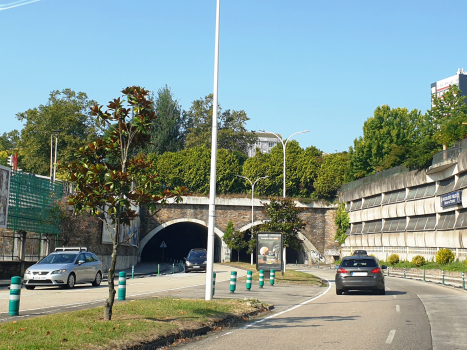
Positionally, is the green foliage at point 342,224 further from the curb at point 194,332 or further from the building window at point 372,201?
the curb at point 194,332

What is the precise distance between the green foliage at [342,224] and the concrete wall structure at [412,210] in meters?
0.71

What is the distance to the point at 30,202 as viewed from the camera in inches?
1351

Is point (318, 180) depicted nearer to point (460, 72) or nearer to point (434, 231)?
point (434, 231)

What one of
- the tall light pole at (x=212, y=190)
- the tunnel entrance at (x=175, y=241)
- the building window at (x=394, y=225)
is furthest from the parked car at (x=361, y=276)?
the tunnel entrance at (x=175, y=241)

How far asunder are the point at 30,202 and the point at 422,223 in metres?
33.6

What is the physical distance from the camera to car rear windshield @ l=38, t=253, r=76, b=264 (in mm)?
24766

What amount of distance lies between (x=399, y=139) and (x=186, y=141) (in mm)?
32435

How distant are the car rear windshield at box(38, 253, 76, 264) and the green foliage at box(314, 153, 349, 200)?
54983 millimetres

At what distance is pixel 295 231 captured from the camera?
39.6m

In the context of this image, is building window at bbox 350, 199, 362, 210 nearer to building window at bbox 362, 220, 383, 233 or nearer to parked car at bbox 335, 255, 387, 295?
building window at bbox 362, 220, 383, 233

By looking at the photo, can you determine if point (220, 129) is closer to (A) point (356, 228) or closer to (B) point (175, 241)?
(B) point (175, 241)

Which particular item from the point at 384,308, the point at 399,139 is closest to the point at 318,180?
the point at 399,139

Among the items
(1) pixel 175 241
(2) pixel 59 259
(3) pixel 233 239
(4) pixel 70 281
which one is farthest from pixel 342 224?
(4) pixel 70 281

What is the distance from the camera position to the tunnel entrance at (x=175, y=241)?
272 feet
